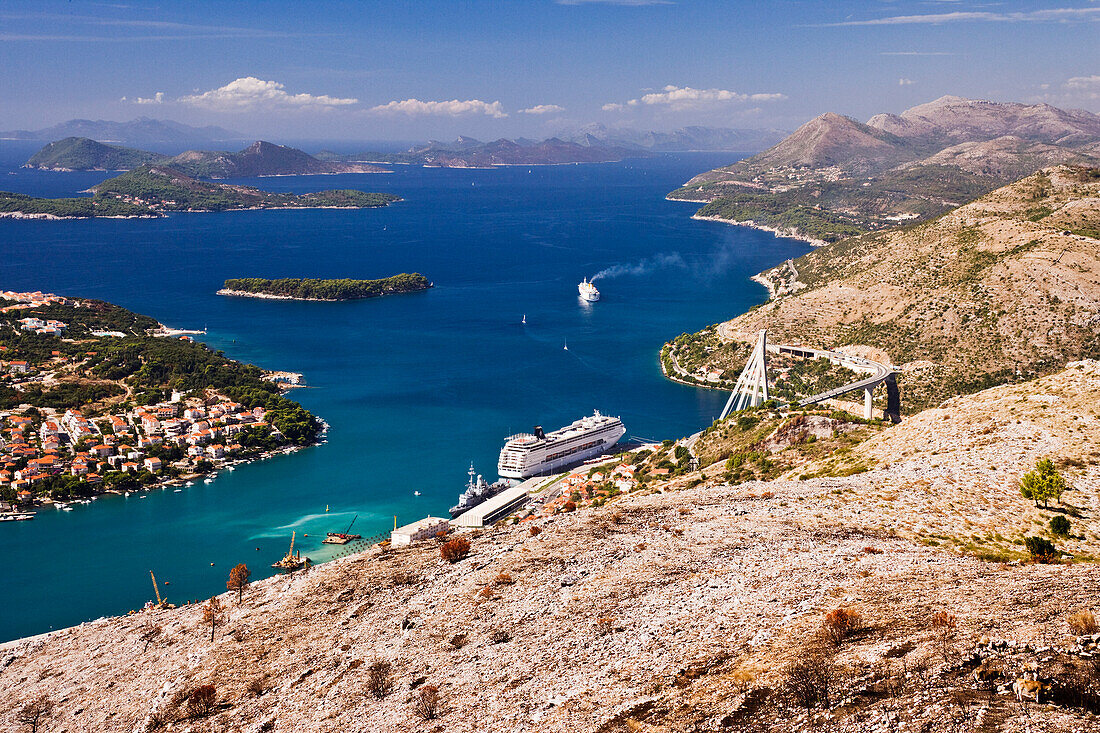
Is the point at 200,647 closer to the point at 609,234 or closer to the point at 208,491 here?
the point at 208,491

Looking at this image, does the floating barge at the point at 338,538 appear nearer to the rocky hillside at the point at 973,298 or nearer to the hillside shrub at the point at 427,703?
the hillside shrub at the point at 427,703

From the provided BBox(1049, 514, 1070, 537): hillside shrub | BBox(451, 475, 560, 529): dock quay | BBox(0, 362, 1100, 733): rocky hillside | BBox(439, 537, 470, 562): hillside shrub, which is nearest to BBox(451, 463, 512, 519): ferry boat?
BBox(451, 475, 560, 529): dock quay

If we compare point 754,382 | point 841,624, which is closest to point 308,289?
point 754,382

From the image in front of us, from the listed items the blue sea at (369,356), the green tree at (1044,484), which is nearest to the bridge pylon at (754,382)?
the blue sea at (369,356)

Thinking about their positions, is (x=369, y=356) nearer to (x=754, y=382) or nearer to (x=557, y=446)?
(x=557, y=446)

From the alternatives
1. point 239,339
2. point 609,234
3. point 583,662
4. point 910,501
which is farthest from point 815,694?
point 609,234

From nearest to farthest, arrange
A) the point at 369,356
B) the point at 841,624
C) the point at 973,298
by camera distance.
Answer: the point at 841,624
the point at 973,298
the point at 369,356
